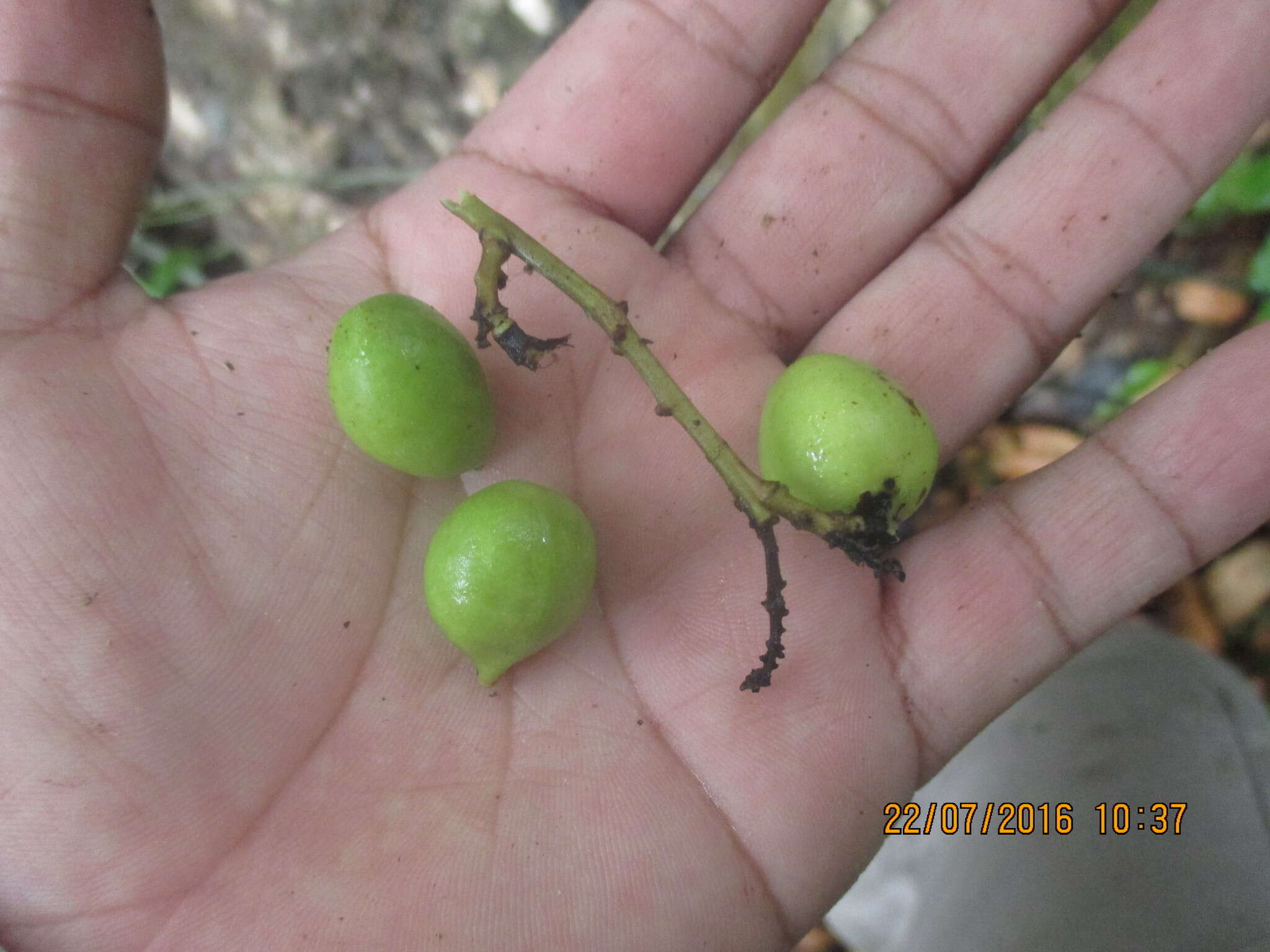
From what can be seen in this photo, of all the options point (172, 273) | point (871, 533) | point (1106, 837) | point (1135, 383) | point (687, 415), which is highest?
point (687, 415)

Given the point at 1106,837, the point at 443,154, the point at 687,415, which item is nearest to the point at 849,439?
the point at 687,415

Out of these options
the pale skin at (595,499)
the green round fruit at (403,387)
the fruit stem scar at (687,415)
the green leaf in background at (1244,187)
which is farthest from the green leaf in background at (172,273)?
the green leaf in background at (1244,187)

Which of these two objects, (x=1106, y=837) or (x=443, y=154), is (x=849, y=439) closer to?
(x=1106, y=837)

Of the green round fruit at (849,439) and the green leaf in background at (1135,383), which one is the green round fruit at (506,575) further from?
the green leaf in background at (1135,383)

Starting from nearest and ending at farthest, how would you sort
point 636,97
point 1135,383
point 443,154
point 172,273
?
point 636,97, point 1135,383, point 443,154, point 172,273

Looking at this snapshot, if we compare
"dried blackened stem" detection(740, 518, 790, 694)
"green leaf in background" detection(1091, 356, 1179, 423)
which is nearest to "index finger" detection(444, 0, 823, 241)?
"dried blackened stem" detection(740, 518, 790, 694)

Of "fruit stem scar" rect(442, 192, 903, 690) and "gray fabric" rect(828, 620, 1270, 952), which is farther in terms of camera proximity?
"gray fabric" rect(828, 620, 1270, 952)

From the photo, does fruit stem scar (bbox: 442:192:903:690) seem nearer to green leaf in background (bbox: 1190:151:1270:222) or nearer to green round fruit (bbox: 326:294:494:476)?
green round fruit (bbox: 326:294:494:476)
